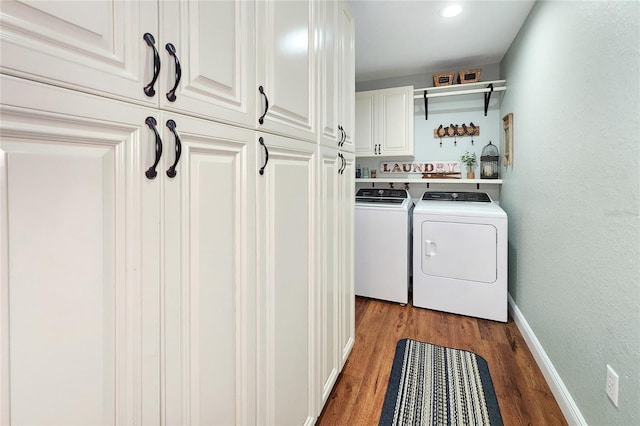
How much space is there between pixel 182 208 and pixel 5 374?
0.37 metres

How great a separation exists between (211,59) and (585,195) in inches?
64.5

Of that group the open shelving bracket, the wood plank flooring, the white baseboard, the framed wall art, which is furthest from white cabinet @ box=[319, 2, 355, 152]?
the open shelving bracket

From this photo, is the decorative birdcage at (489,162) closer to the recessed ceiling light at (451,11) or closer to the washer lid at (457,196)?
the washer lid at (457,196)

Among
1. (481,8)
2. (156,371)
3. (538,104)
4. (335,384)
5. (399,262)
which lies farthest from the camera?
(399,262)

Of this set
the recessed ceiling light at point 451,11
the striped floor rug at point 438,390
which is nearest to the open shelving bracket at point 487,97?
the recessed ceiling light at point 451,11

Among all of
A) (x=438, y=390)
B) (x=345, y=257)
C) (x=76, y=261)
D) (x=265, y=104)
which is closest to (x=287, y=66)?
(x=265, y=104)

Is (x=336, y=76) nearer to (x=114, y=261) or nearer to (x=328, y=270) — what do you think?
(x=328, y=270)

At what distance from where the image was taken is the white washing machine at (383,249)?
2.82 meters

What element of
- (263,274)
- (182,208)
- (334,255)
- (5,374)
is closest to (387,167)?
(334,255)

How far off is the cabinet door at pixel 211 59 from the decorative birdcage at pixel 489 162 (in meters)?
2.93

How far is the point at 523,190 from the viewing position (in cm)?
232

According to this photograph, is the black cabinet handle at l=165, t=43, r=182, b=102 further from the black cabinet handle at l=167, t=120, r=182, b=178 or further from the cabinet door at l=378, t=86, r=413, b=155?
the cabinet door at l=378, t=86, r=413, b=155

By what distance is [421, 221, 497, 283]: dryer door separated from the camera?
254cm

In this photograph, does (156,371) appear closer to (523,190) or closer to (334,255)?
(334,255)
